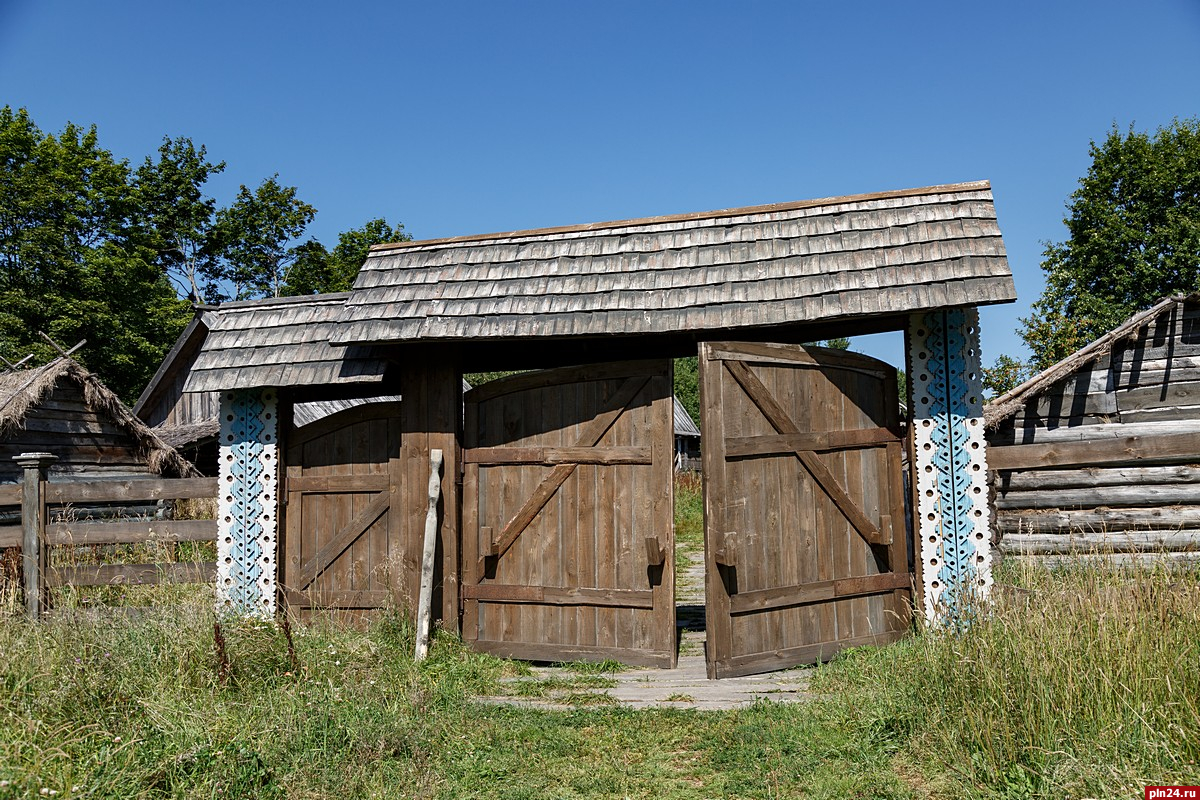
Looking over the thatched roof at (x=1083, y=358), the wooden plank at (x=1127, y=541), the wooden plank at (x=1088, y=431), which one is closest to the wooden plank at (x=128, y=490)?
the wooden plank at (x=1127, y=541)

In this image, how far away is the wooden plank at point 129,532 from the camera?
25.4ft

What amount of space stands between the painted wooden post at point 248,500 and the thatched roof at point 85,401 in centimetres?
809

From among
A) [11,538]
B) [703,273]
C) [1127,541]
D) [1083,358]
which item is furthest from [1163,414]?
[11,538]

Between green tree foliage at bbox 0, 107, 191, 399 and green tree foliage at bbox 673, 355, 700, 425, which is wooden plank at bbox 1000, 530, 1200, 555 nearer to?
green tree foliage at bbox 0, 107, 191, 399

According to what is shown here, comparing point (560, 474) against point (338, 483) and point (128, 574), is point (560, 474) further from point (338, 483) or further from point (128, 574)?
point (128, 574)

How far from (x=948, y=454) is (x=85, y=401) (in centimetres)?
1471

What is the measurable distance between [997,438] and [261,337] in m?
9.53

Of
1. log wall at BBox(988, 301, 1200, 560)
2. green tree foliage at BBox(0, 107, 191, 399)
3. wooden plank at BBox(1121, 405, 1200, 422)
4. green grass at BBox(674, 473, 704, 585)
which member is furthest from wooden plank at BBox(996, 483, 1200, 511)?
green tree foliage at BBox(0, 107, 191, 399)

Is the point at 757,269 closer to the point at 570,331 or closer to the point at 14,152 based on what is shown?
the point at 570,331

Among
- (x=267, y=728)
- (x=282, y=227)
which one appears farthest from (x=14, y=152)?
(x=267, y=728)

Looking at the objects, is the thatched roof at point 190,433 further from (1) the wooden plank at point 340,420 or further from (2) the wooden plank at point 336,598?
(2) the wooden plank at point 336,598

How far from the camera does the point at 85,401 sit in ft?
50.3

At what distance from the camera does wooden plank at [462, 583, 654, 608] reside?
7113mm

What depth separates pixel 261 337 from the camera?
823cm
